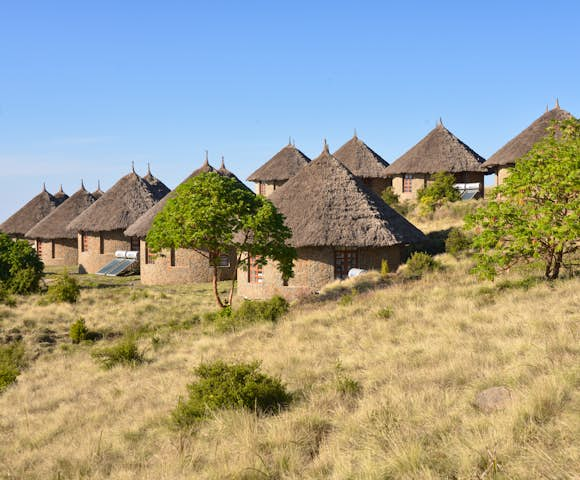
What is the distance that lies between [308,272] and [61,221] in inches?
1040

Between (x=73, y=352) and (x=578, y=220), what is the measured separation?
48.3 ft

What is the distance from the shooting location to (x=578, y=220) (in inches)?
516

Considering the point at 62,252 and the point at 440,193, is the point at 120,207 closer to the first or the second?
the point at 62,252

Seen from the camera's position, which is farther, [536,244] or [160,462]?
[536,244]

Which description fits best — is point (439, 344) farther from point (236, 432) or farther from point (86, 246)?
point (86, 246)

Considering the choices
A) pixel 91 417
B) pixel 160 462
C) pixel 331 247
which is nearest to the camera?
pixel 160 462

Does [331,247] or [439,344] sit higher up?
[331,247]

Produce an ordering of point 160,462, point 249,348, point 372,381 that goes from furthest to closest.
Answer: point 249,348 < point 372,381 < point 160,462

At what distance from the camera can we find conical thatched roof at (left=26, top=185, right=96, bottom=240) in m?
41.4

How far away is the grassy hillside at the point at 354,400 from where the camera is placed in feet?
17.7

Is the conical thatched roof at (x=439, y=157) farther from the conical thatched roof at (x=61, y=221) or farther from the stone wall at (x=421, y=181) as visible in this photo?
the conical thatched roof at (x=61, y=221)

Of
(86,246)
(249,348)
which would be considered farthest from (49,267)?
(249,348)

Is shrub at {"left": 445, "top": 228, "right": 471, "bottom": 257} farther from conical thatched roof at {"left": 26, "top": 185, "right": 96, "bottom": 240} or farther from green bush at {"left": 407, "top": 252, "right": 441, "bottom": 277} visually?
conical thatched roof at {"left": 26, "top": 185, "right": 96, "bottom": 240}

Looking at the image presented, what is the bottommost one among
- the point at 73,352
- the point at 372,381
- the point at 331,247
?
the point at 73,352
